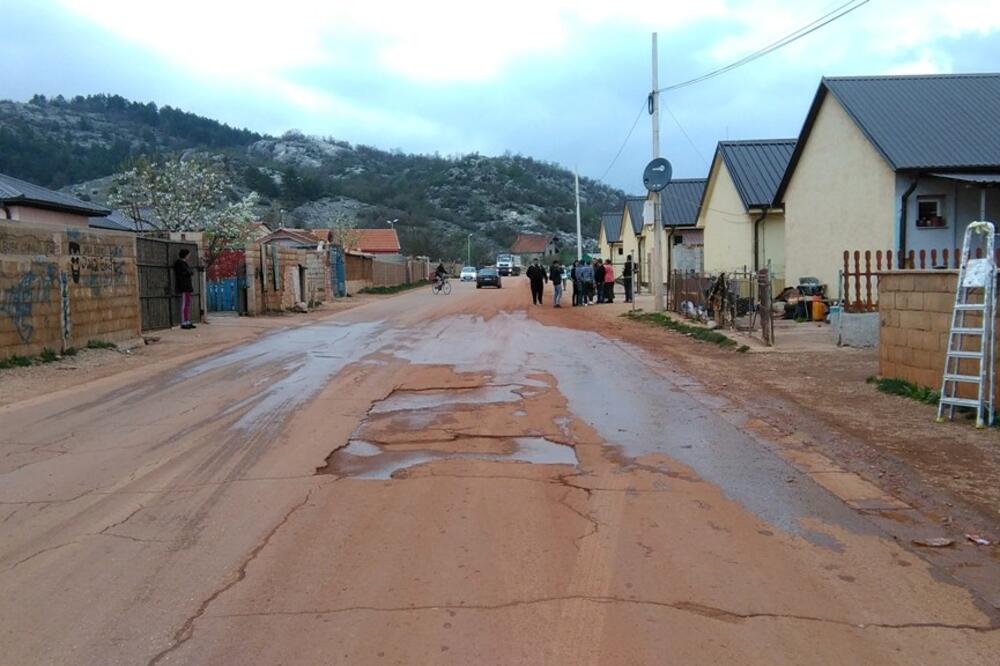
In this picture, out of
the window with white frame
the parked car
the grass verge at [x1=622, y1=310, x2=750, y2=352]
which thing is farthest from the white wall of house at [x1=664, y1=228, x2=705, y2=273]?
the parked car

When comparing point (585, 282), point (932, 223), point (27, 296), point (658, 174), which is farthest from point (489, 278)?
point (27, 296)

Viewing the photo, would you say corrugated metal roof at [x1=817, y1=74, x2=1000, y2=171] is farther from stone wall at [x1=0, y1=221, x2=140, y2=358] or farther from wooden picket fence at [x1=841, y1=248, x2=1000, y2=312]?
stone wall at [x1=0, y1=221, x2=140, y2=358]

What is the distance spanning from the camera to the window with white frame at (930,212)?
19.9 m

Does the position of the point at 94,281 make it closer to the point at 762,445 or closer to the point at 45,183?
the point at 762,445

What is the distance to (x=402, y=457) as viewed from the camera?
7488mm

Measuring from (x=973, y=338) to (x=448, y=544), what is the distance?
22.6 feet

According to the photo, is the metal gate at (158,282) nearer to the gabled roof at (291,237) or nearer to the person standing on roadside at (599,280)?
the person standing on roadside at (599,280)

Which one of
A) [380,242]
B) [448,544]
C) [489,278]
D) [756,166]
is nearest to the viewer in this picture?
[448,544]

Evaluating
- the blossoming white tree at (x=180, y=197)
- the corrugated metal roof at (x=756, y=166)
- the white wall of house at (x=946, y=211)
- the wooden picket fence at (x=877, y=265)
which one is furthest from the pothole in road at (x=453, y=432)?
the blossoming white tree at (x=180, y=197)

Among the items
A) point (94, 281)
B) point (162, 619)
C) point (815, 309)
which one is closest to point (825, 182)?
point (815, 309)

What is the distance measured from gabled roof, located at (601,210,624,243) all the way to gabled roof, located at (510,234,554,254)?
76.3 m

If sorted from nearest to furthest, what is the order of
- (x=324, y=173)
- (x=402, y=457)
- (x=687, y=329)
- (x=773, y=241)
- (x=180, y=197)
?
1. (x=402, y=457)
2. (x=687, y=329)
3. (x=773, y=241)
4. (x=180, y=197)
5. (x=324, y=173)

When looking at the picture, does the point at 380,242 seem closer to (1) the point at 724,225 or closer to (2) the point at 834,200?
(1) the point at 724,225

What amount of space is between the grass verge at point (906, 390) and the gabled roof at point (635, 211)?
36756 millimetres
